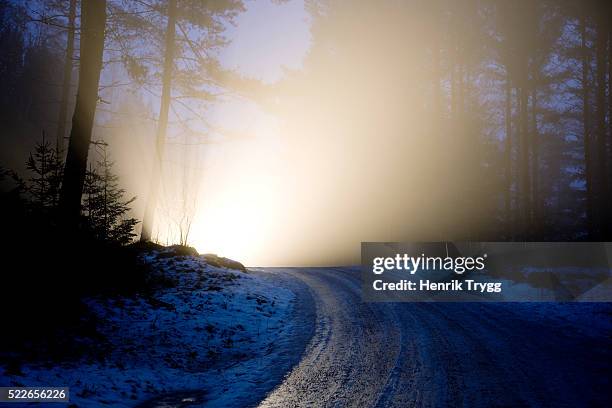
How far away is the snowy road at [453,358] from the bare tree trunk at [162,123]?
766 cm

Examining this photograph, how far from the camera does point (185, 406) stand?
4680mm

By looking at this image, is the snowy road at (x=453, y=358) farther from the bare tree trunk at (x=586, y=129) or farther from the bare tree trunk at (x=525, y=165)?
the bare tree trunk at (x=525, y=165)

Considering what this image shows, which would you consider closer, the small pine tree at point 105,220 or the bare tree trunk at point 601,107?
the small pine tree at point 105,220

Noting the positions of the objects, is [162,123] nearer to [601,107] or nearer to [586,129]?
[601,107]

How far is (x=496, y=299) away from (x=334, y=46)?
21338mm

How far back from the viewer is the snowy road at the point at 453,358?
187 inches

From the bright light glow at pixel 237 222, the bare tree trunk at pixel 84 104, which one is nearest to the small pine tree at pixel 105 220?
the bare tree trunk at pixel 84 104

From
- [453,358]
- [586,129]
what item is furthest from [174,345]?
[586,129]

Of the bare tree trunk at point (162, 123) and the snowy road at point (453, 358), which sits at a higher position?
the bare tree trunk at point (162, 123)

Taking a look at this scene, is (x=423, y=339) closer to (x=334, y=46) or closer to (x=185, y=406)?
(x=185, y=406)

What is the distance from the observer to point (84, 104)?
7.61 metres

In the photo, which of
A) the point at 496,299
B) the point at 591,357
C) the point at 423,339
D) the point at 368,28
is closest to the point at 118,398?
Answer: the point at 423,339

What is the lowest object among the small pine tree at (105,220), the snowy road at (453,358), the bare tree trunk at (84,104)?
the snowy road at (453,358)

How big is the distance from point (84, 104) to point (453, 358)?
8981 mm
